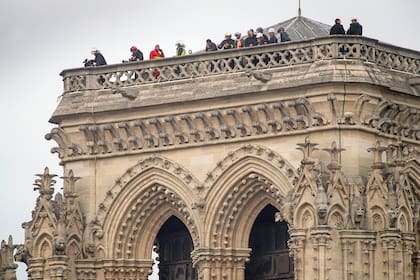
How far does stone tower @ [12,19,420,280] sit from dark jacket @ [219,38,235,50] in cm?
49

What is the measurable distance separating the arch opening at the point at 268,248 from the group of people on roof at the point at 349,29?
374cm

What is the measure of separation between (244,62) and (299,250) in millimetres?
3944

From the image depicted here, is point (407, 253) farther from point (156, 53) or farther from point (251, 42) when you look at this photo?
point (156, 53)

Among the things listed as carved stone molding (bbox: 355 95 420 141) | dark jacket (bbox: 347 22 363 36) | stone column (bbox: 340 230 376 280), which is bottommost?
stone column (bbox: 340 230 376 280)

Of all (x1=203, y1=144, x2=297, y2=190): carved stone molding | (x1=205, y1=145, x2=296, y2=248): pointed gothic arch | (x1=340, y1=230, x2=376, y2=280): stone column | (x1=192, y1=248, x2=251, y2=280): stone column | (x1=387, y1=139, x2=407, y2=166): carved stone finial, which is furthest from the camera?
(x1=192, y1=248, x2=251, y2=280): stone column

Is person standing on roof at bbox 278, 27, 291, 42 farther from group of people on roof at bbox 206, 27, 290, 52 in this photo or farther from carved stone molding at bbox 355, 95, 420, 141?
carved stone molding at bbox 355, 95, 420, 141

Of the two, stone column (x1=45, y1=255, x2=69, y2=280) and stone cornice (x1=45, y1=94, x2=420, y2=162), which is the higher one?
stone cornice (x1=45, y1=94, x2=420, y2=162)

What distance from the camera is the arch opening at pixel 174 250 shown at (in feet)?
191

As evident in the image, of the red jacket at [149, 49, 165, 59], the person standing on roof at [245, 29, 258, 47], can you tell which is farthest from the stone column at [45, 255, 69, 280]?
the person standing on roof at [245, 29, 258, 47]

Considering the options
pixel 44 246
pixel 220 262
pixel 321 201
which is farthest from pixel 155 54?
pixel 321 201

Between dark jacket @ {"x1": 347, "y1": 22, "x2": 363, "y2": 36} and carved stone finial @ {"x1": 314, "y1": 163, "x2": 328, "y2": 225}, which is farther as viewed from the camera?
dark jacket @ {"x1": 347, "y1": 22, "x2": 363, "y2": 36}

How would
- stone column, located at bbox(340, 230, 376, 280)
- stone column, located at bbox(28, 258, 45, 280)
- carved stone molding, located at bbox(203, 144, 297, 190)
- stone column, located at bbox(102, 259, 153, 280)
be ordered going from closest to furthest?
stone column, located at bbox(340, 230, 376, 280)
carved stone molding, located at bbox(203, 144, 297, 190)
stone column, located at bbox(28, 258, 45, 280)
stone column, located at bbox(102, 259, 153, 280)

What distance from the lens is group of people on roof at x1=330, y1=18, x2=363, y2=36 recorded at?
5500 centimetres

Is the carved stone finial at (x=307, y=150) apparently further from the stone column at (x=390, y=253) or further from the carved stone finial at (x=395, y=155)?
the stone column at (x=390, y=253)
